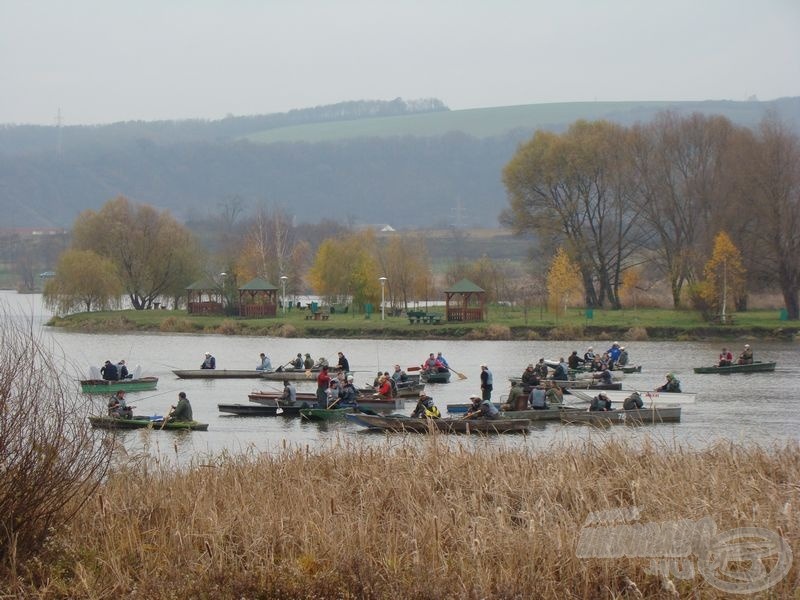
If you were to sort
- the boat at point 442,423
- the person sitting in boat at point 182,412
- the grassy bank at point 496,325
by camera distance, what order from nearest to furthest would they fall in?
1. the boat at point 442,423
2. the person sitting in boat at point 182,412
3. the grassy bank at point 496,325

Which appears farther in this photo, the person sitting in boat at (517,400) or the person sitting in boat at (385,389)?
the person sitting in boat at (385,389)

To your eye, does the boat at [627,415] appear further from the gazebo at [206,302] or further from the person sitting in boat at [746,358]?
the gazebo at [206,302]

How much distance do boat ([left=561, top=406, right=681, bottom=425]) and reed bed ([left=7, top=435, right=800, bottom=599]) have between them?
1193 cm

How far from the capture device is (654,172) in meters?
73.4

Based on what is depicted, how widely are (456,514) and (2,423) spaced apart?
558 cm

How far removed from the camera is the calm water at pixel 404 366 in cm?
2626

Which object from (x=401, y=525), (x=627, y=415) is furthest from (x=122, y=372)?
(x=401, y=525)

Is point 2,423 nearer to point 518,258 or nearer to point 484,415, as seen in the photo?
point 484,415

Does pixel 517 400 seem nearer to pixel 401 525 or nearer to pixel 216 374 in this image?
pixel 401 525

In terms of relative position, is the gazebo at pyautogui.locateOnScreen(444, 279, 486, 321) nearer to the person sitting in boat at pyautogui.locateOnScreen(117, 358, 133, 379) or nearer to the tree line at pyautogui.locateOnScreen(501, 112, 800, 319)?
the tree line at pyautogui.locateOnScreen(501, 112, 800, 319)

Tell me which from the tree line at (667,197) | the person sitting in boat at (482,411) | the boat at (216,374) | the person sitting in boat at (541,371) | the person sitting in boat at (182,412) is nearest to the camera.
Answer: the person sitting in boat at (482,411)

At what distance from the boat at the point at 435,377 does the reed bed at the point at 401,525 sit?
86.6 ft

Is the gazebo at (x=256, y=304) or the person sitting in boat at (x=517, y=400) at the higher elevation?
the gazebo at (x=256, y=304)

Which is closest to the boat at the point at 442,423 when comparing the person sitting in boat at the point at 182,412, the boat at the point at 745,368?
the person sitting in boat at the point at 182,412
